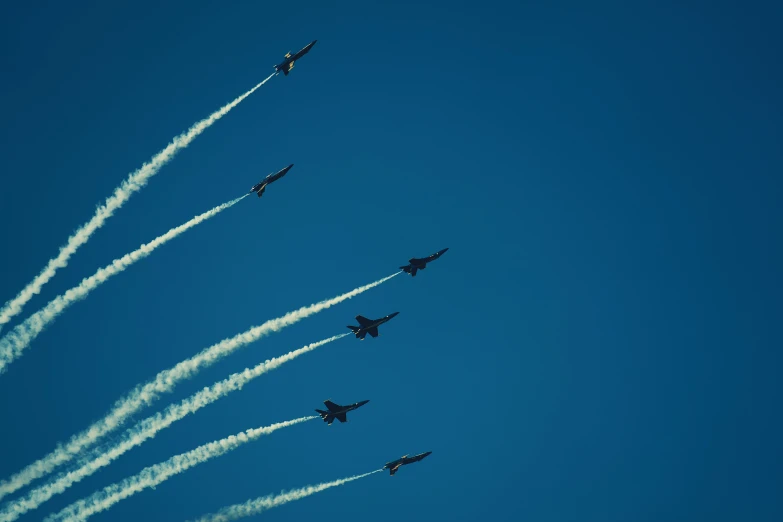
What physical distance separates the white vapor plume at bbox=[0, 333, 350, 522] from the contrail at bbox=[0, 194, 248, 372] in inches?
464

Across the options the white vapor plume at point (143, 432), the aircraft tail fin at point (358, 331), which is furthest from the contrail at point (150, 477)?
the aircraft tail fin at point (358, 331)

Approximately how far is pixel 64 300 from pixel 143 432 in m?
14.9

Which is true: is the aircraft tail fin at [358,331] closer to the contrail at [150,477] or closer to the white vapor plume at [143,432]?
the white vapor plume at [143,432]

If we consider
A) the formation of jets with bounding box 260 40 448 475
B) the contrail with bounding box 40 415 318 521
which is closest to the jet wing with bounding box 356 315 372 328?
the formation of jets with bounding box 260 40 448 475

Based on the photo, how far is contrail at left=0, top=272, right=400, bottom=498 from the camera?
3110 inches

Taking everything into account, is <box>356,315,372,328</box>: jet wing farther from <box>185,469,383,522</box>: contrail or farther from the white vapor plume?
<box>185,469,383,522</box>: contrail

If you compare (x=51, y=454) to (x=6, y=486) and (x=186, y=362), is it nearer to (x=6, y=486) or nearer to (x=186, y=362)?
(x=6, y=486)

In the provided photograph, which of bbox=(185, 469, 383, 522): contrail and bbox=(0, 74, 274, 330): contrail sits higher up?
bbox=(0, 74, 274, 330): contrail

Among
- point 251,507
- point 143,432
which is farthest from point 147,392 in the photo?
point 251,507

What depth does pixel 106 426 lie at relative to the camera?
81750 millimetres

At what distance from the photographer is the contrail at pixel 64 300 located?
260ft

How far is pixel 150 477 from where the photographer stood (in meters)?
81.1

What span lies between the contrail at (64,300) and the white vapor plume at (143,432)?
11775mm

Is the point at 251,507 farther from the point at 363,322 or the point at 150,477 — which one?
the point at 363,322
